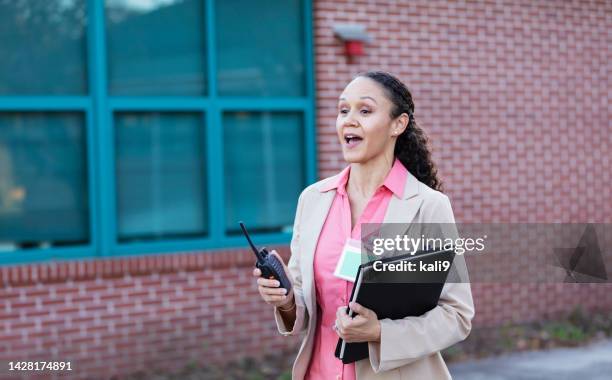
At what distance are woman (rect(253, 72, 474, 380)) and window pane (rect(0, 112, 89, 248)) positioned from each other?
3800mm

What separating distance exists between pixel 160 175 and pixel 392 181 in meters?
4.21

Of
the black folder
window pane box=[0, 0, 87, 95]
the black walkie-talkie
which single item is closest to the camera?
the black folder

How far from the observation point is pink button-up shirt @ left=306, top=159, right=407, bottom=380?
309cm

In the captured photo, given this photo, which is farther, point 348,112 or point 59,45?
point 59,45

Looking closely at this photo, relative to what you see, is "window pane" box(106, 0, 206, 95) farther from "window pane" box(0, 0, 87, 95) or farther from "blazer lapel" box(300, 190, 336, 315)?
"blazer lapel" box(300, 190, 336, 315)

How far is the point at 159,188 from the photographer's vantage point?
7.10 m

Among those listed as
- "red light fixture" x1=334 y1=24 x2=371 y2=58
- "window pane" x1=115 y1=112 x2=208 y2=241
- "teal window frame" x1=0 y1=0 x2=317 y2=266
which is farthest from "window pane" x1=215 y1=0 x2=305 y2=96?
"window pane" x1=115 y1=112 x2=208 y2=241

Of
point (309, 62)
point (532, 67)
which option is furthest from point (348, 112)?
point (532, 67)

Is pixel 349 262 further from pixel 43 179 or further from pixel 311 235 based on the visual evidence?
pixel 43 179

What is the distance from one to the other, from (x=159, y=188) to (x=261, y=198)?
3.11ft

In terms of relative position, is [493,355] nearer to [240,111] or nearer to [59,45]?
[240,111]

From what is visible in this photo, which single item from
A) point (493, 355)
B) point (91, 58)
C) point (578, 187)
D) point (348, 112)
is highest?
point (91, 58)

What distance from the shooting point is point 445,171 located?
27.4ft

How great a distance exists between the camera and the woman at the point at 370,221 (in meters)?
2.91
